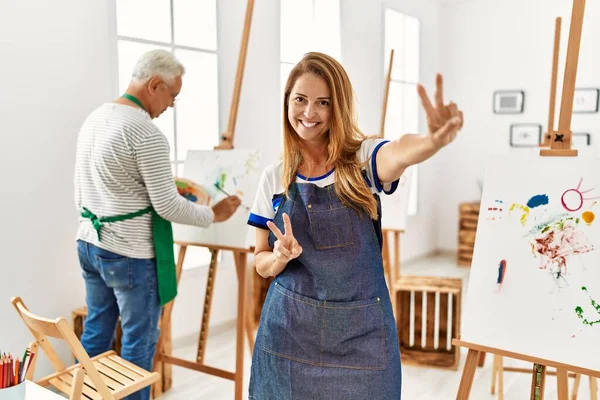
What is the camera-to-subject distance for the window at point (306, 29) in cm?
457

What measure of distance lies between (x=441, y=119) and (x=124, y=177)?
1.35 metres

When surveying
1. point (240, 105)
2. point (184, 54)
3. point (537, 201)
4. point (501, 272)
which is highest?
point (184, 54)

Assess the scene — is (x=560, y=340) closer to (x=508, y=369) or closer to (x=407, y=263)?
(x=508, y=369)

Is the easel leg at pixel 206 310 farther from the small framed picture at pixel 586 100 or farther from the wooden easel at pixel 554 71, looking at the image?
the small framed picture at pixel 586 100

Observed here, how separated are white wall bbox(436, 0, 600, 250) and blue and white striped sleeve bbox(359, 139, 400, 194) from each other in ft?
16.7

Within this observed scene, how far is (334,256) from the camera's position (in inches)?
63.4

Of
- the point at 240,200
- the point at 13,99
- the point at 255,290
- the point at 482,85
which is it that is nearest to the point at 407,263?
the point at 482,85

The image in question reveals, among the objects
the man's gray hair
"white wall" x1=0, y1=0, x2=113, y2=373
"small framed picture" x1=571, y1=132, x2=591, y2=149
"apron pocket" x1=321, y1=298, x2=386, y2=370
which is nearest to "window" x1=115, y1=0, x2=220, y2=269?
"white wall" x1=0, y1=0, x2=113, y2=373

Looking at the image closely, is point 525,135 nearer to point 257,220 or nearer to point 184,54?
point 184,54

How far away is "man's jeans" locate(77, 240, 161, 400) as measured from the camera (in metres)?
2.25

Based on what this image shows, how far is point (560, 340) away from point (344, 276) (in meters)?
0.64

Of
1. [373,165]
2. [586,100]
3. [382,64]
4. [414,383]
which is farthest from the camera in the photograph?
[586,100]

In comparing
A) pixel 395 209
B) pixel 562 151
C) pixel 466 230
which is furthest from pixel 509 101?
pixel 562 151

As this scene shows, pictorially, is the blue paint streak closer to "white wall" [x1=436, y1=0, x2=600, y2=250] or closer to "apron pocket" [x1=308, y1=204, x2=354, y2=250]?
"apron pocket" [x1=308, y1=204, x2=354, y2=250]
